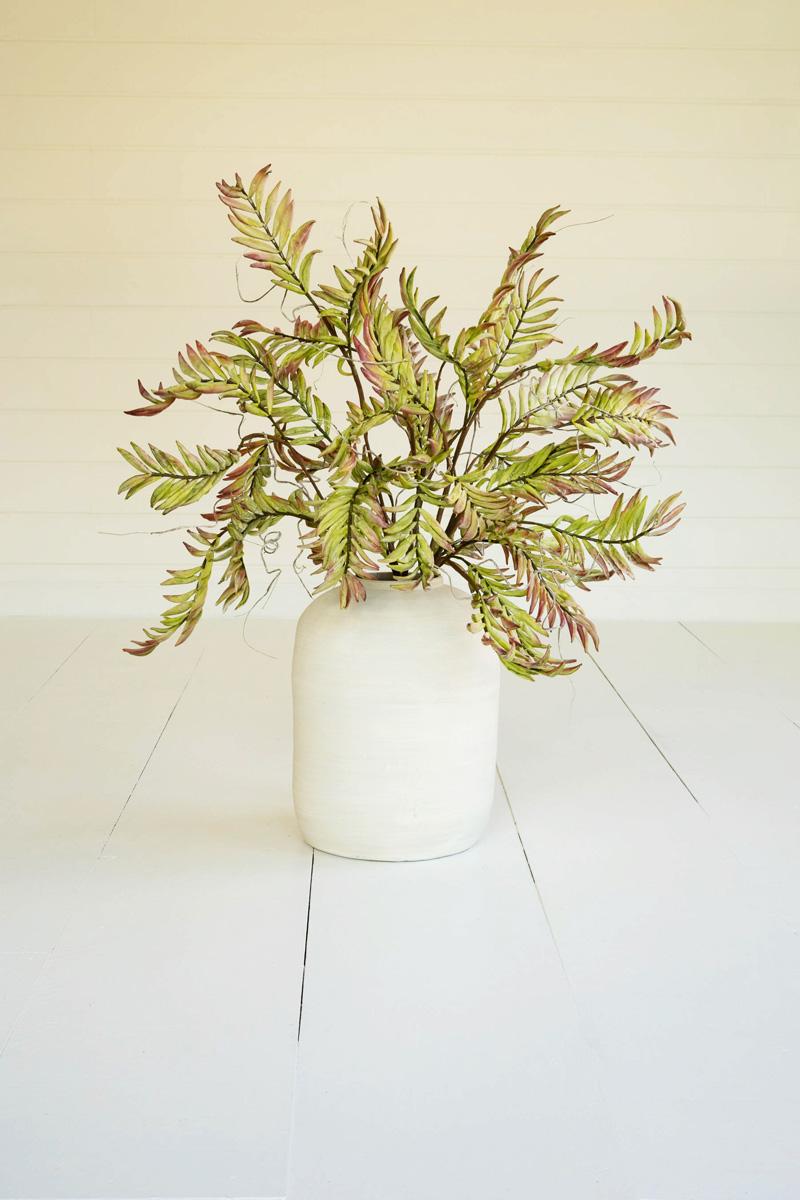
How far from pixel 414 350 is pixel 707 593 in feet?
7.73

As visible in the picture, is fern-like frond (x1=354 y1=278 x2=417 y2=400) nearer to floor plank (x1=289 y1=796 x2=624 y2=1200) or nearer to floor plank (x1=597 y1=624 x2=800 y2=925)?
floor plank (x1=289 y1=796 x2=624 y2=1200)

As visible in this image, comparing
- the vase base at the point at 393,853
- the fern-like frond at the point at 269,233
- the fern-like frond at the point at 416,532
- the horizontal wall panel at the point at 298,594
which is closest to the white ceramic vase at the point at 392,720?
the vase base at the point at 393,853

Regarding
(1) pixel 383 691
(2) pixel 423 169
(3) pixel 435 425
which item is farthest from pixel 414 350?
(2) pixel 423 169

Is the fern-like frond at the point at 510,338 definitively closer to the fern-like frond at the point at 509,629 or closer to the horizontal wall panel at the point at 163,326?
the fern-like frond at the point at 509,629

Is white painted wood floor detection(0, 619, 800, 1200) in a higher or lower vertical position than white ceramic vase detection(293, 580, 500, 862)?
lower

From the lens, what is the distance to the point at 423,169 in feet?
13.0

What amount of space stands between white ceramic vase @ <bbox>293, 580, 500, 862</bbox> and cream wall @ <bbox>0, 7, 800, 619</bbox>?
6.94 ft

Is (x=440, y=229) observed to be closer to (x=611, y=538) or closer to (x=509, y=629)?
(x=611, y=538)

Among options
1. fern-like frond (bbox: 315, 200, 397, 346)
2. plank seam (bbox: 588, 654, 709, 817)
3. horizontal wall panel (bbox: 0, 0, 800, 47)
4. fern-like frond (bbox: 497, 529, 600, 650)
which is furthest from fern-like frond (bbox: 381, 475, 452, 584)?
horizontal wall panel (bbox: 0, 0, 800, 47)

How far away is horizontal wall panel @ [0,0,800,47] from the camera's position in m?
3.85

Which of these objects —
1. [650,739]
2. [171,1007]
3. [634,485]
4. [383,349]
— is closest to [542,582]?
[383,349]

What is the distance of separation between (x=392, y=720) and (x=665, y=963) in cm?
56

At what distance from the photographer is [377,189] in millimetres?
3973

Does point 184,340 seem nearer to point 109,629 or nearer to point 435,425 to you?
point 109,629
